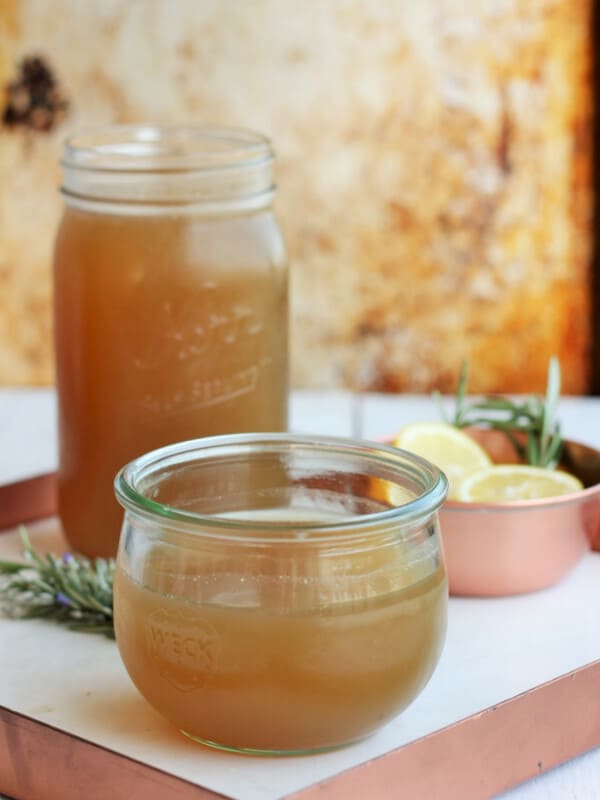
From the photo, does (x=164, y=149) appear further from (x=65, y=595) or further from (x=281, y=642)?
(x=281, y=642)

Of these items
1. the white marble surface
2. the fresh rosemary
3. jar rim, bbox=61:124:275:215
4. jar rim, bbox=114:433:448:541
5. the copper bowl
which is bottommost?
the white marble surface

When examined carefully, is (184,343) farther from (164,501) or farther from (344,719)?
(344,719)

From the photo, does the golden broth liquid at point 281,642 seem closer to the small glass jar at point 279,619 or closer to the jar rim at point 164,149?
the small glass jar at point 279,619

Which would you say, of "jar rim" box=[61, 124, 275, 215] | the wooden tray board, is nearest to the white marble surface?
the wooden tray board

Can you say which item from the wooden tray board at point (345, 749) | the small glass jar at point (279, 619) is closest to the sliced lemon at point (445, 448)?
the wooden tray board at point (345, 749)

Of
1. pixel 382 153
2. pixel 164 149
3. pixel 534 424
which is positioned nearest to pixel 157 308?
pixel 164 149

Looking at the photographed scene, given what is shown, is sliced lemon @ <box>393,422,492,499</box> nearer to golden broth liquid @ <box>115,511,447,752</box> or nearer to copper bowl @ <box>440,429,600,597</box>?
copper bowl @ <box>440,429,600,597</box>
